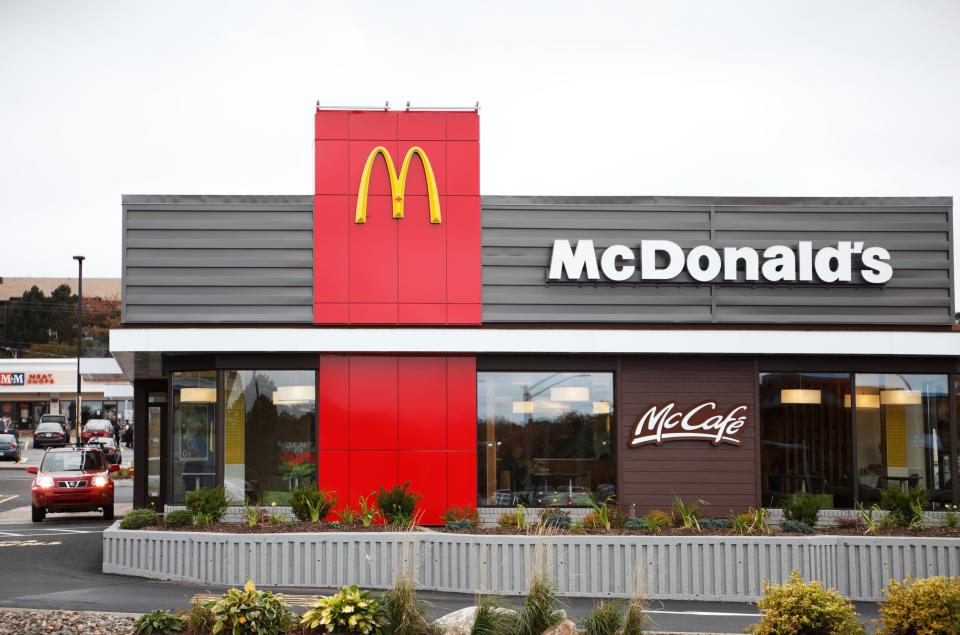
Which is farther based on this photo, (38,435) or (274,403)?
(38,435)

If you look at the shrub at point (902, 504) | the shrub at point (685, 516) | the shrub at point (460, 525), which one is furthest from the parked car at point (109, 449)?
the shrub at point (902, 504)

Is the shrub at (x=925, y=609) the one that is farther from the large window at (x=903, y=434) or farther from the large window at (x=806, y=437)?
the large window at (x=903, y=434)

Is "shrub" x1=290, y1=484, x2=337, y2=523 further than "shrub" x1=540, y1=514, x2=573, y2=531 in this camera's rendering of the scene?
Yes

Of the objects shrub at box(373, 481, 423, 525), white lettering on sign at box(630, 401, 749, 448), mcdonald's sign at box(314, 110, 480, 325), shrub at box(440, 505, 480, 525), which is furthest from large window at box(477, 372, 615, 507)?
shrub at box(373, 481, 423, 525)

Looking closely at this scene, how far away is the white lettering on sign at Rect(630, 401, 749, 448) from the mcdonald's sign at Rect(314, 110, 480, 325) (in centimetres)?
348

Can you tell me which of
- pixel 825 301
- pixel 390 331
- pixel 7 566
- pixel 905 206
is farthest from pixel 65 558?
pixel 905 206

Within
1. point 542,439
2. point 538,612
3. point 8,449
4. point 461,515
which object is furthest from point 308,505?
point 8,449

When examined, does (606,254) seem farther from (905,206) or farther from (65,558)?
(65,558)

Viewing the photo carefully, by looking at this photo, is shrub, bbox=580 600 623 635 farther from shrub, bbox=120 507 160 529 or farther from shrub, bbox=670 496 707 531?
shrub, bbox=120 507 160 529

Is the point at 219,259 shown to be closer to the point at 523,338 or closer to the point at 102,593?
the point at 523,338

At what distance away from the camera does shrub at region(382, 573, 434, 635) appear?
8320mm

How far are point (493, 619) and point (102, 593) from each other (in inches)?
233

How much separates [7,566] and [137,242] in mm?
5644

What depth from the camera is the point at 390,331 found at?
51.0 ft
